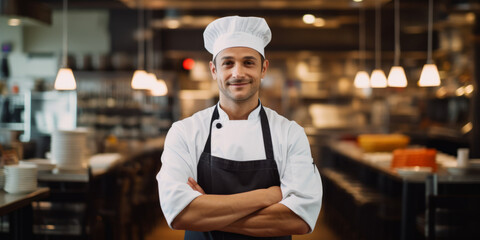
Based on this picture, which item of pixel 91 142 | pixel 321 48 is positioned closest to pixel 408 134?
pixel 321 48

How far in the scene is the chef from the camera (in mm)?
1810

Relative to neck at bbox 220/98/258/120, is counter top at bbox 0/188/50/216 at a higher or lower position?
lower

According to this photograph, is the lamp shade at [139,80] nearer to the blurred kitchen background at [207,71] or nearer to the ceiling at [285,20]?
the blurred kitchen background at [207,71]

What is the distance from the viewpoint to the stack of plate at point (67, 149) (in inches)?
179

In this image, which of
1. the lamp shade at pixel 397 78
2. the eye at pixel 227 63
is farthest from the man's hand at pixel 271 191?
the lamp shade at pixel 397 78

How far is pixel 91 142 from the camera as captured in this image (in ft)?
20.2

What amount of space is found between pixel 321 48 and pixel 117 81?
4258mm

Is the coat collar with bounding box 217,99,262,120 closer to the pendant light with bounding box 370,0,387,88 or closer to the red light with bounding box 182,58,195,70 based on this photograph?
the pendant light with bounding box 370,0,387,88

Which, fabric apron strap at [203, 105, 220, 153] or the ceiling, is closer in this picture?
fabric apron strap at [203, 105, 220, 153]

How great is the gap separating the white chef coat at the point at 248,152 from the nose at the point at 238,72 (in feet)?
0.68

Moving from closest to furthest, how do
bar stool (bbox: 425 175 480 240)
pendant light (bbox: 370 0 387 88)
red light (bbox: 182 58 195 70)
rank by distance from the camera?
bar stool (bbox: 425 175 480 240), pendant light (bbox: 370 0 387 88), red light (bbox: 182 58 195 70)

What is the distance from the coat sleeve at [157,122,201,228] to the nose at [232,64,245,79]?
1.05ft

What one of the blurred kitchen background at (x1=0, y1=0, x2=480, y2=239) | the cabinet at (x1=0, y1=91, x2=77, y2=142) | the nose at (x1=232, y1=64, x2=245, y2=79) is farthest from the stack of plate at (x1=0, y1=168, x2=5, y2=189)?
the cabinet at (x1=0, y1=91, x2=77, y2=142)

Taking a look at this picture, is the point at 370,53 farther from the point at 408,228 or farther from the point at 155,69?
the point at 408,228
